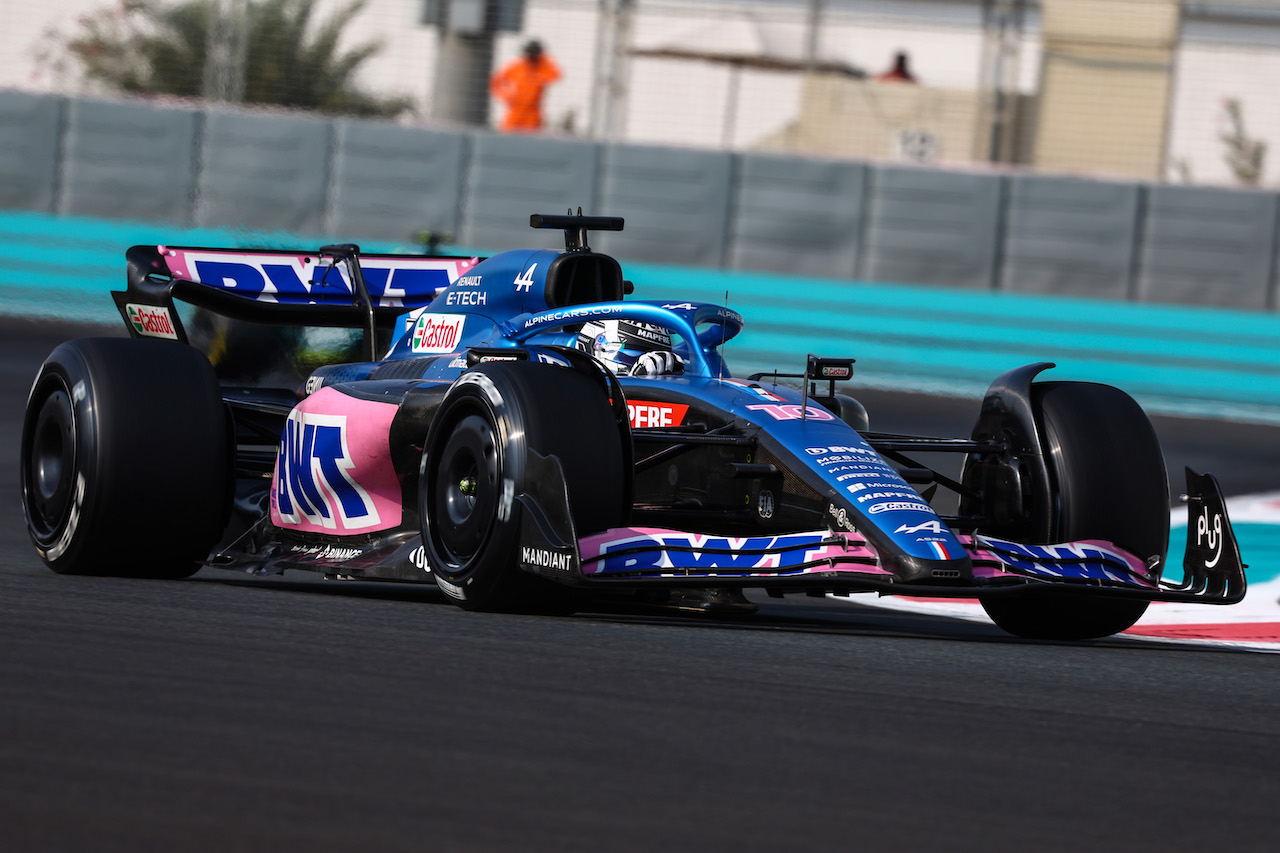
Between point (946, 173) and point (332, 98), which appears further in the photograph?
point (332, 98)

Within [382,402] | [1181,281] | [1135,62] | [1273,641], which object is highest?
[1135,62]

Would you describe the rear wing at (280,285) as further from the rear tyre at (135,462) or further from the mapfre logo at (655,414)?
the mapfre logo at (655,414)

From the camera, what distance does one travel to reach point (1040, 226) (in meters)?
17.3

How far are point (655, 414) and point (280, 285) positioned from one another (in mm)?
2637

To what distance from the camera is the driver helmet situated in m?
6.50

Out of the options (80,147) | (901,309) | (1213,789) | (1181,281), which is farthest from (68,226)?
(1213,789)

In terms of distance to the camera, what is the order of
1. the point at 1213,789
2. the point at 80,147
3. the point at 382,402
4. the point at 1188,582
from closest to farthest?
the point at 1213,789
the point at 1188,582
the point at 382,402
the point at 80,147

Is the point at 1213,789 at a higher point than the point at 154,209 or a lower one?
lower

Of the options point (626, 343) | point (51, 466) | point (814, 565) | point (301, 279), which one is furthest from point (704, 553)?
point (301, 279)

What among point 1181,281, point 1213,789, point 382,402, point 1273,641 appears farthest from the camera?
point 1181,281

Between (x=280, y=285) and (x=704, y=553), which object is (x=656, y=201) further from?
(x=704, y=553)

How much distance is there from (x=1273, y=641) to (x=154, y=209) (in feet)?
44.9

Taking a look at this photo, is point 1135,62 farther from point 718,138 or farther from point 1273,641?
point 1273,641

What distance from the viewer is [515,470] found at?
213 inches
